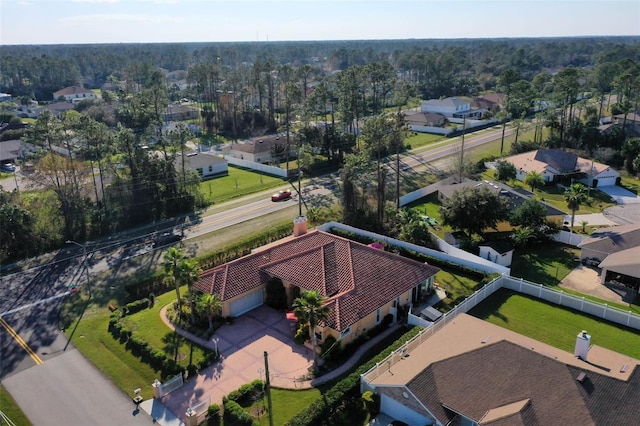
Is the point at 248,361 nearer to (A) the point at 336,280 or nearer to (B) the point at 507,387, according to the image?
(A) the point at 336,280

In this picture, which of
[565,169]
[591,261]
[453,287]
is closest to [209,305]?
[453,287]

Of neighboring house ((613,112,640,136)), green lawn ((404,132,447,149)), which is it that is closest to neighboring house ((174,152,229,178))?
green lawn ((404,132,447,149))

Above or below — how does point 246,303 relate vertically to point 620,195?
below

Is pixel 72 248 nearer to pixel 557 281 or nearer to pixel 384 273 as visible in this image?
pixel 384 273

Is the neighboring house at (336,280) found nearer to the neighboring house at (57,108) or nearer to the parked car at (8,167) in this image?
the parked car at (8,167)

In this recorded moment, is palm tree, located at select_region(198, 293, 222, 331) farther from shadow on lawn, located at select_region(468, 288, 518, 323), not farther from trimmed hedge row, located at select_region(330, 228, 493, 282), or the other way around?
shadow on lawn, located at select_region(468, 288, 518, 323)

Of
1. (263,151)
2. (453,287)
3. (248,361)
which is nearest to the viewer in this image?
(248,361)

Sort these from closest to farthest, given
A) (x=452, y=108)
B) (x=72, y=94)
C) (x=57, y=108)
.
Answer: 1. (x=452, y=108)
2. (x=57, y=108)
3. (x=72, y=94)

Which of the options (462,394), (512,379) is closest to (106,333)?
(462,394)
